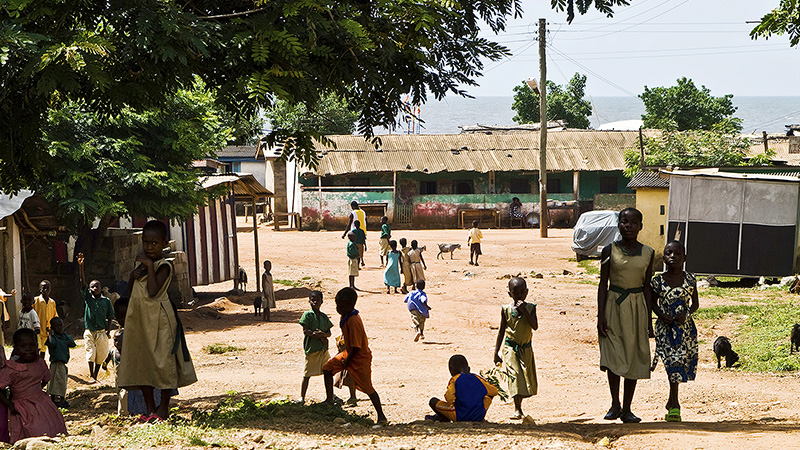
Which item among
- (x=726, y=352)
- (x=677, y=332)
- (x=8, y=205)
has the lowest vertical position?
(x=726, y=352)

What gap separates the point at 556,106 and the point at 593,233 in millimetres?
37395

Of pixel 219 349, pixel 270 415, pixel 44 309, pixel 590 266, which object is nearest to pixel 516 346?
pixel 270 415

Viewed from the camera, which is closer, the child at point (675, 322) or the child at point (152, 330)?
the child at point (152, 330)

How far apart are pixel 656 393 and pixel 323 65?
193 inches

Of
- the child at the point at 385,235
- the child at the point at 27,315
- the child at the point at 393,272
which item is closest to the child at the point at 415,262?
the child at the point at 393,272

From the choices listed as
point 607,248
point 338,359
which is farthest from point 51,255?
point 607,248

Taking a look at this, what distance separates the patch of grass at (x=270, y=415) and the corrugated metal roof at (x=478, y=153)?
106 ft

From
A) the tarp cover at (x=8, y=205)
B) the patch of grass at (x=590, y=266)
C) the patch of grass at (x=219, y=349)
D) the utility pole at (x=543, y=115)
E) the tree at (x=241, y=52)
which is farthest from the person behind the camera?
the utility pole at (x=543, y=115)

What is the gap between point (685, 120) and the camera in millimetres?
52000

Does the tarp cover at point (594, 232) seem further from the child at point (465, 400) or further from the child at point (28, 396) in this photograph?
the child at point (28, 396)

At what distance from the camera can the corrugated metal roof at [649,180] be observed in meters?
21.9

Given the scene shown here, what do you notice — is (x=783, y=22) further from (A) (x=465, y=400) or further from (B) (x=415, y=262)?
(B) (x=415, y=262)

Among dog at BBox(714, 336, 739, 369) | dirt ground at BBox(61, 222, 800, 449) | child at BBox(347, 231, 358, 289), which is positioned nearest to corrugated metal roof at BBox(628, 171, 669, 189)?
dirt ground at BBox(61, 222, 800, 449)

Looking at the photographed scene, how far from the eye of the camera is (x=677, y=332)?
6.78 m
